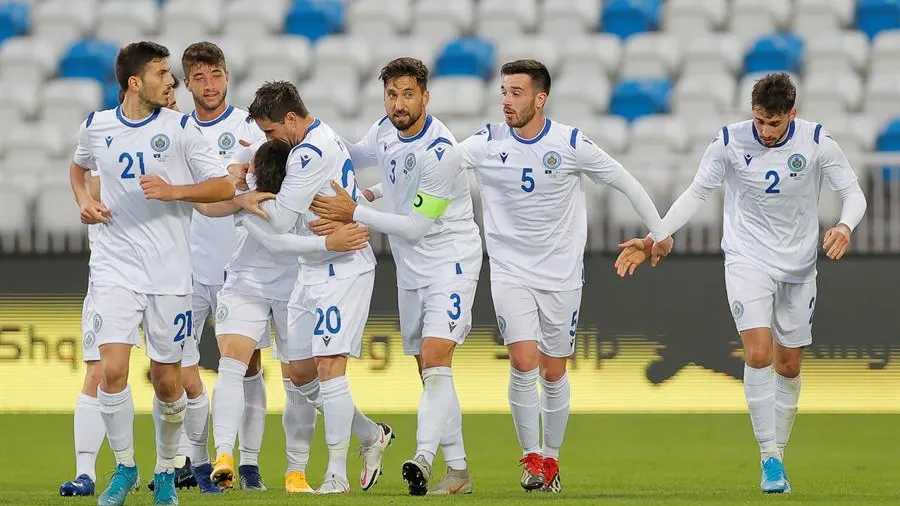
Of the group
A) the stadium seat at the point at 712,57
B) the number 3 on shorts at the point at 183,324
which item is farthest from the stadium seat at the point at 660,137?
the number 3 on shorts at the point at 183,324

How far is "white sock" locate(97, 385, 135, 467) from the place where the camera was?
757 centimetres

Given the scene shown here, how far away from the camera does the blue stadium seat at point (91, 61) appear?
16.8m

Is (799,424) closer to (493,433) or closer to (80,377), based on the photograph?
(493,433)

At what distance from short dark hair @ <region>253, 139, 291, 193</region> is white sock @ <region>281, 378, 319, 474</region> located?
1.08 meters

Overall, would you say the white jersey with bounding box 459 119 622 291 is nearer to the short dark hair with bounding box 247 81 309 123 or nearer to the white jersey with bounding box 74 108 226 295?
the short dark hair with bounding box 247 81 309 123

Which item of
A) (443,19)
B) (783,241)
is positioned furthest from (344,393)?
(443,19)

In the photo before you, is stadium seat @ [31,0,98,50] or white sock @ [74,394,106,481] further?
stadium seat @ [31,0,98,50]

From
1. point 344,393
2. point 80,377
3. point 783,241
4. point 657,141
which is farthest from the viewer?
point 657,141

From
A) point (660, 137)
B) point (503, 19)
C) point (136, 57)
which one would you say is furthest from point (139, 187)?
point (503, 19)

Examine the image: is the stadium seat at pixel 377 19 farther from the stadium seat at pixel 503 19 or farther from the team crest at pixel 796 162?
the team crest at pixel 796 162

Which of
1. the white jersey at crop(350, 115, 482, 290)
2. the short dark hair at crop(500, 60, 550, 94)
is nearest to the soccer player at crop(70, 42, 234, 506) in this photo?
the white jersey at crop(350, 115, 482, 290)

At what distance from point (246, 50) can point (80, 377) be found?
5.09 metres

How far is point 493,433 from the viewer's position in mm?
12203

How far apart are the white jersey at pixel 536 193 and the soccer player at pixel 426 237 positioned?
0.66ft
